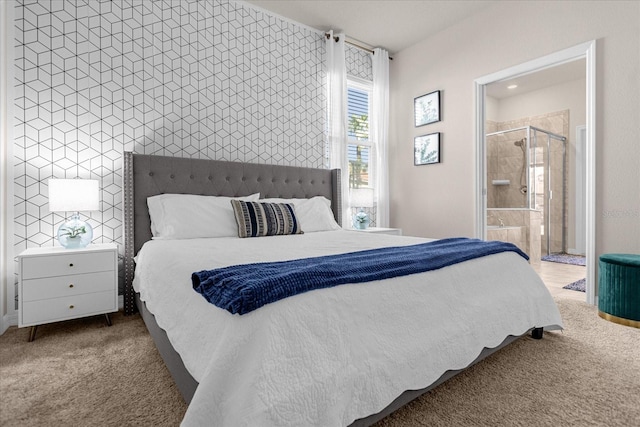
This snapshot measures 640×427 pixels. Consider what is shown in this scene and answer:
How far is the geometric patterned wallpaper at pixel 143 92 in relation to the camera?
99.8 inches

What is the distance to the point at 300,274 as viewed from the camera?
1.18 meters

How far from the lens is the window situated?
435 centimetres

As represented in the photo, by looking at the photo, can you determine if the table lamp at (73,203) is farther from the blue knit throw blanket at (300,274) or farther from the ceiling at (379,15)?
the ceiling at (379,15)

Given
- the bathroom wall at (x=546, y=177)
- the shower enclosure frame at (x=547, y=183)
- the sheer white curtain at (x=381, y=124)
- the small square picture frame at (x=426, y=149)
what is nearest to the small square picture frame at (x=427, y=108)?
the small square picture frame at (x=426, y=149)

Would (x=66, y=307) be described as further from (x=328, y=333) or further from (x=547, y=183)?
(x=547, y=183)

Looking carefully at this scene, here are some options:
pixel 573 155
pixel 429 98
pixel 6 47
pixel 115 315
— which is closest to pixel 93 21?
pixel 6 47

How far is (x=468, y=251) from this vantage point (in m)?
1.84

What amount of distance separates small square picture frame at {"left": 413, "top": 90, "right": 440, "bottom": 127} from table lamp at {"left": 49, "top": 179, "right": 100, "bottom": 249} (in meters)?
3.52

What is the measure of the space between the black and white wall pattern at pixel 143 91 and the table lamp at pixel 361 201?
63 cm

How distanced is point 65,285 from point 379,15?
12.5 ft

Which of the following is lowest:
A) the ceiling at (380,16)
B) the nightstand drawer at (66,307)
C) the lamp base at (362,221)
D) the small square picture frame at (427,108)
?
the nightstand drawer at (66,307)

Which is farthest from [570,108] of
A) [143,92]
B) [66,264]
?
[66,264]

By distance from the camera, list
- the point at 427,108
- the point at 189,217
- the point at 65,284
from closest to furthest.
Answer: the point at 65,284 → the point at 189,217 → the point at 427,108

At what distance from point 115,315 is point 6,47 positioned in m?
2.08
